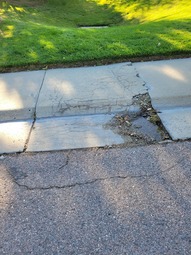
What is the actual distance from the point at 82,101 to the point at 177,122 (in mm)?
1404

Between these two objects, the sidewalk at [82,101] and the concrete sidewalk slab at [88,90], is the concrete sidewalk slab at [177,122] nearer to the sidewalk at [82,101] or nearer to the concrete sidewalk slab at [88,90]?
the sidewalk at [82,101]

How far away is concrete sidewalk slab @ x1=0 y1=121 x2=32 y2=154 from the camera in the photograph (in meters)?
3.87

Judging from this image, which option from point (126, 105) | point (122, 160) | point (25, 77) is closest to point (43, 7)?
point (25, 77)

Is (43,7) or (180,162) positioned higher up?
(180,162)

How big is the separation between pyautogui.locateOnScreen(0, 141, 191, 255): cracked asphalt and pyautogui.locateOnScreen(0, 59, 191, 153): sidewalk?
28 cm

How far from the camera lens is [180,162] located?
134 inches

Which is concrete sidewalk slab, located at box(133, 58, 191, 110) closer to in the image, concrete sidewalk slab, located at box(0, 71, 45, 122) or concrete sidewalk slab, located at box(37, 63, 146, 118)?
concrete sidewalk slab, located at box(37, 63, 146, 118)

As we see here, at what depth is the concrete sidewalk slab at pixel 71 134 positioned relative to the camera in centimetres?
384

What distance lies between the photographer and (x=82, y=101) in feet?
15.4

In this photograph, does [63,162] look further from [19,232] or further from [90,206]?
[19,232]

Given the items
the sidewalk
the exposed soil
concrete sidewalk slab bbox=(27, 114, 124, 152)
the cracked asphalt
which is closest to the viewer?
the cracked asphalt

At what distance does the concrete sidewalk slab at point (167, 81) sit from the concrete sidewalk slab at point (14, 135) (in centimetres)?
183

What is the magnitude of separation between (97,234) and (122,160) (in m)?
1.06

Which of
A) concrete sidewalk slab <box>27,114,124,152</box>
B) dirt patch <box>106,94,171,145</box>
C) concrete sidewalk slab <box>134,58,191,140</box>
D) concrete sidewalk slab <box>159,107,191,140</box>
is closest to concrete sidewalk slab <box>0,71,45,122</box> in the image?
concrete sidewalk slab <box>27,114,124,152</box>
